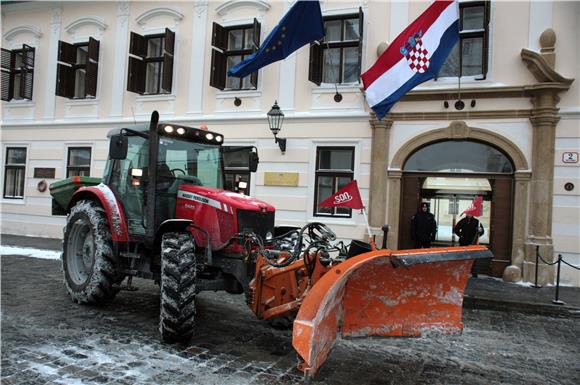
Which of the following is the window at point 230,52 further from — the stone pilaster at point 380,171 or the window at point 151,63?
the stone pilaster at point 380,171

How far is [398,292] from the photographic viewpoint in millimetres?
4316

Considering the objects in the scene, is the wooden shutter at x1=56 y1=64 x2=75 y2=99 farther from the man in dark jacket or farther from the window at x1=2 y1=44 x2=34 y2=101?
the man in dark jacket

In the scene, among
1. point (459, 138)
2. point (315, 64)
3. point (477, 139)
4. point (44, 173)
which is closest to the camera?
point (477, 139)

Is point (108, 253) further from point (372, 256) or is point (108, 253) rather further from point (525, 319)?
point (525, 319)

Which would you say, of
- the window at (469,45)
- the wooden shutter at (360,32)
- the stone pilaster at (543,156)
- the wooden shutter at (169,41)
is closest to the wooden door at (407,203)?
the stone pilaster at (543,156)

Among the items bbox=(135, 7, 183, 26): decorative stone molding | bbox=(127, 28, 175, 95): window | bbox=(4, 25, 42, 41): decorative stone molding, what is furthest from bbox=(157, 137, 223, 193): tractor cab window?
bbox=(4, 25, 42, 41): decorative stone molding

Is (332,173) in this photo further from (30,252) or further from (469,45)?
(30,252)

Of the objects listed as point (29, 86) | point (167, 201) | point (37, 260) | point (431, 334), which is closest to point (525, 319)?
point (431, 334)

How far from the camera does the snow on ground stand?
10.8 meters

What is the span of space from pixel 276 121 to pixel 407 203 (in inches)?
144

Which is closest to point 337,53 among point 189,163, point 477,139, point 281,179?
point 281,179

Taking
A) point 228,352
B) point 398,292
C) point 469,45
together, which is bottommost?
point 228,352

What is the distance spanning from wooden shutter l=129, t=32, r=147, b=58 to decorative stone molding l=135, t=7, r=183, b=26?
57 centimetres

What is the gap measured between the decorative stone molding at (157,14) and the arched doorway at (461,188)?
748 cm
